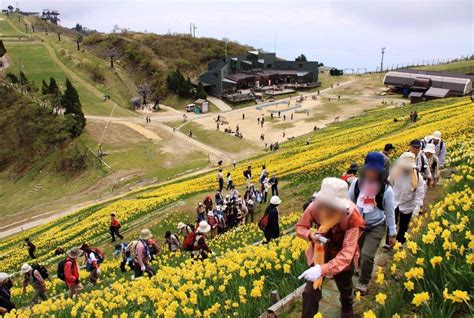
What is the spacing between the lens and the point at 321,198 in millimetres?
5008

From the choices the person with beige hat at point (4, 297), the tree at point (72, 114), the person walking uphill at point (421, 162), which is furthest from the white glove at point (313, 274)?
the tree at point (72, 114)

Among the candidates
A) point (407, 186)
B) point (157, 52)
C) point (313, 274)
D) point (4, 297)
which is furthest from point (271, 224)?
point (157, 52)

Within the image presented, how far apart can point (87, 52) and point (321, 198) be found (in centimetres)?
12177

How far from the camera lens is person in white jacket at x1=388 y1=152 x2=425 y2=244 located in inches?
318

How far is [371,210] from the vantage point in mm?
6652

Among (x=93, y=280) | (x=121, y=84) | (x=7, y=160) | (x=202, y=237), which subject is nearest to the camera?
(x=202, y=237)

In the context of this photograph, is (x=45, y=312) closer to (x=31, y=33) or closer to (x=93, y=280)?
(x=93, y=280)

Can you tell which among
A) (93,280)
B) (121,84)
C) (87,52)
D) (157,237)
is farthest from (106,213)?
(87,52)

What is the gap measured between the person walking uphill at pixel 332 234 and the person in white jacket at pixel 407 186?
327 cm

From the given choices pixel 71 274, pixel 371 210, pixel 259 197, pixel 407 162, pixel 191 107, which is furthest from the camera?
pixel 191 107

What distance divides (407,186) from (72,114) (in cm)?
6597

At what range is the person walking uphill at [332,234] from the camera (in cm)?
491

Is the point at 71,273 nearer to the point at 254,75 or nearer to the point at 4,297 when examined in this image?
the point at 4,297

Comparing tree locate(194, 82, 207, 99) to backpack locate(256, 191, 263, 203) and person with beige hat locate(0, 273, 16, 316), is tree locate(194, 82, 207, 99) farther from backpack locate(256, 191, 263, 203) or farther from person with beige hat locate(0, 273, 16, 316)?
person with beige hat locate(0, 273, 16, 316)
